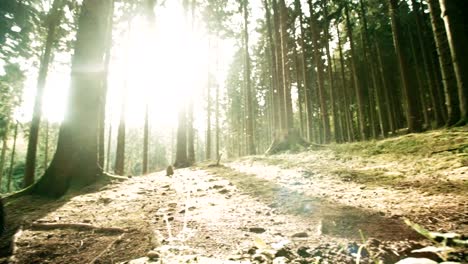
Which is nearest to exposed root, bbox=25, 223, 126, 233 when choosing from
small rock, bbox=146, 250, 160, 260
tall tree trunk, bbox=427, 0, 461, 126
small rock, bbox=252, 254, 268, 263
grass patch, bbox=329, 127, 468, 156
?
small rock, bbox=146, 250, 160, 260

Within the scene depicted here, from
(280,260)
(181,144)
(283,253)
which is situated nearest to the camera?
(280,260)

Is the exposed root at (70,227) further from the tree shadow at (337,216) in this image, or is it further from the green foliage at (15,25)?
the green foliage at (15,25)

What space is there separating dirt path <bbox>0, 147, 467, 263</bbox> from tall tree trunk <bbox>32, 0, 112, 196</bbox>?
1.02 m

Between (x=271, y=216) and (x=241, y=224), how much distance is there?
50cm

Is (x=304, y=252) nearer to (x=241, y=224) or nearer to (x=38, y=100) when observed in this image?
(x=241, y=224)

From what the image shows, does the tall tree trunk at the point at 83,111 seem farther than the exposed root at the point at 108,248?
Yes

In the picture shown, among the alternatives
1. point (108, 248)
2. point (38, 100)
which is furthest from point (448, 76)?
point (38, 100)

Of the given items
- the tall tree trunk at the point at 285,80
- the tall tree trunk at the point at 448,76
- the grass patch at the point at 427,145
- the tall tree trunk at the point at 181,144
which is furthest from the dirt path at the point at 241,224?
the tall tree trunk at the point at 181,144

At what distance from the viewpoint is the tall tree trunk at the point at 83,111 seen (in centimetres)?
672

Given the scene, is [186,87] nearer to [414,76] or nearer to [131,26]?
[131,26]

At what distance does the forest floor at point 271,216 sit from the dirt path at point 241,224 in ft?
0.05

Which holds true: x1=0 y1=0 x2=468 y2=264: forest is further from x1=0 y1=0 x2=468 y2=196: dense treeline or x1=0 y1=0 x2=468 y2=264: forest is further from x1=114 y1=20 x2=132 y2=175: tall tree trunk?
x1=114 y1=20 x2=132 y2=175: tall tree trunk

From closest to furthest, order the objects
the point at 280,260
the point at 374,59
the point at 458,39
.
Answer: the point at 280,260, the point at 458,39, the point at 374,59

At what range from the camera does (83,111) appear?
710cm
